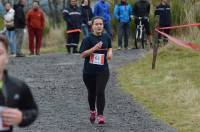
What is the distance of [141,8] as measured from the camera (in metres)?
22.3

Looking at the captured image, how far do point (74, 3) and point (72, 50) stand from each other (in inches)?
67.7

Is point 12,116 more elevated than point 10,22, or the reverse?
point 12,116

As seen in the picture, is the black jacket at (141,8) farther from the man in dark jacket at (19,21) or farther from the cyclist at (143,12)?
the man in dark jacket at (19,21)

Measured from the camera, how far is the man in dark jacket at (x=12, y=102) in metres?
4.40

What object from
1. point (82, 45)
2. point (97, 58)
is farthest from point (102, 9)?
point (97, 58)

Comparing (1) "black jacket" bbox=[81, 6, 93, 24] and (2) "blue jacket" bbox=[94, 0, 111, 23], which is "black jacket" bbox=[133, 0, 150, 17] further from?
(1) "black jacket" bbox=[81, 6, 93, 24]

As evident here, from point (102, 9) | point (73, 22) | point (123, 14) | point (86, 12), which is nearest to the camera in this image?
point (73, 22)

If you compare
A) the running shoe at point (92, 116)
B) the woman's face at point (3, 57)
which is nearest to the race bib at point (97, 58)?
the running shoe at point (92, 116)

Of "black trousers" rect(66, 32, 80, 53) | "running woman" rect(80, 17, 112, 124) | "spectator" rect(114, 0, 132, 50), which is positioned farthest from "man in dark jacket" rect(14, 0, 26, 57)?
"running woman" rect(80, 17, 112, 124)

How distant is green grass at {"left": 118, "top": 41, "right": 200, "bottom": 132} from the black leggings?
1.04m

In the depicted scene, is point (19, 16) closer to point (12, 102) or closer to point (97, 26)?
point (97, 26)

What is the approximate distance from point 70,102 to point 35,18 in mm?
9659

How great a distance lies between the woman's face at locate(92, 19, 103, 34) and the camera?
9.68 metres

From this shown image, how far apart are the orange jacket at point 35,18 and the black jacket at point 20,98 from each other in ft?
56.1
